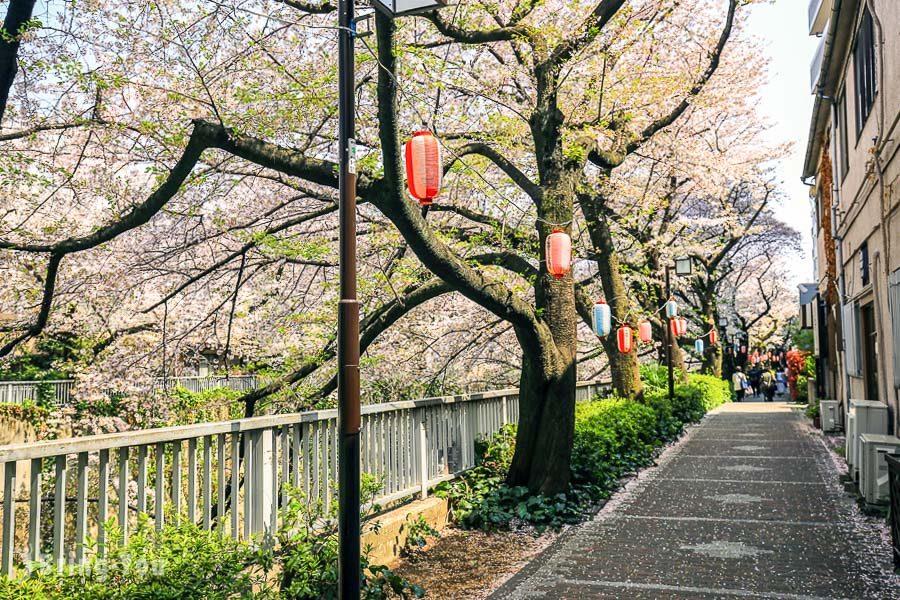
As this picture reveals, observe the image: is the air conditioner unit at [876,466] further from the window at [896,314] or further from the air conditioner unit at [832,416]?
the air conditioner unit at [832,416]

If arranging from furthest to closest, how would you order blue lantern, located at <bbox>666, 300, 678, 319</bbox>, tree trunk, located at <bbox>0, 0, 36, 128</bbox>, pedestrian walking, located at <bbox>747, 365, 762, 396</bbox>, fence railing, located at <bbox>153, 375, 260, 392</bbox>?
pedestrian walking, located at <bbox>747, 365, 762, 396</bbox>, fence railing, located at <bbox>153, 375, 260, 392</bbox>, blue lantern, located at <bbox>666, 300, 678, 319</bbox>, tree trunk, located at <bbox>0, 0, 36, 128</bbox>

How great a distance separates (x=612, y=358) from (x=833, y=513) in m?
8.76

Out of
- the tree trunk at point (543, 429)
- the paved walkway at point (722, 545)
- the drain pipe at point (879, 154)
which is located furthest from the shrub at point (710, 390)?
the tree trunk at point (543, 429)

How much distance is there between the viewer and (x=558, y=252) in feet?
31.8

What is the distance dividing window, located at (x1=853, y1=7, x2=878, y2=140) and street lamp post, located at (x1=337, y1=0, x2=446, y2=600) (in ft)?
27.4

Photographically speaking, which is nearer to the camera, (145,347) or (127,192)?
(127,192)

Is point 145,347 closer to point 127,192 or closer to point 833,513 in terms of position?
point 127,192

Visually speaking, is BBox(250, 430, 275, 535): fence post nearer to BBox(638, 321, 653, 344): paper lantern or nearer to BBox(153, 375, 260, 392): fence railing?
BBox(638, 321, 653, 344): paper lantern

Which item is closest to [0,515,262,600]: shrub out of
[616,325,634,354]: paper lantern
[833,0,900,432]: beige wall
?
[833,0,900,432]: beige wall

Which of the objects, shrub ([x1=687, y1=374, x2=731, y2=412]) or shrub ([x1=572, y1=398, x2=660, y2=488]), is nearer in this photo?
shrub ([x1=572, y1=398, x2=660, y2=488])

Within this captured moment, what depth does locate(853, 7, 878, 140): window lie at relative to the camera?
1076cm

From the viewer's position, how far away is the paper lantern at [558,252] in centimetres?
966

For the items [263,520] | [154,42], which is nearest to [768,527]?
[263,520]

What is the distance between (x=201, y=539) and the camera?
14.8 feet
